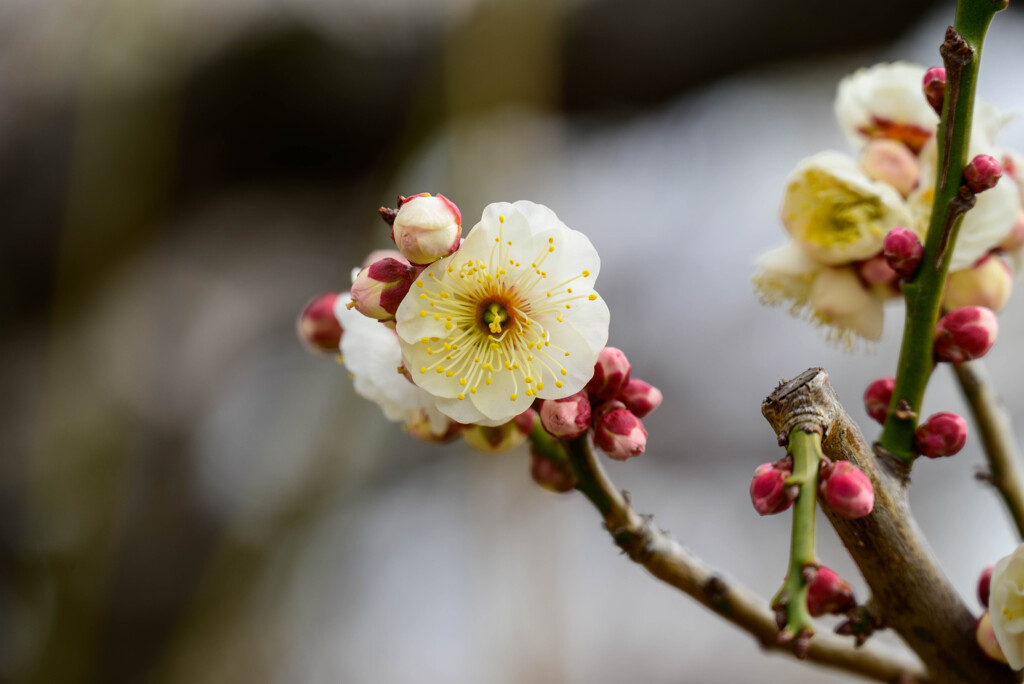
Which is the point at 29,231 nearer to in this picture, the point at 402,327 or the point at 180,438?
the point at 180,438

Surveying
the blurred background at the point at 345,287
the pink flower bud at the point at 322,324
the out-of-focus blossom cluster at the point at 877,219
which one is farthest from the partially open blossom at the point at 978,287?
the blurred background at the point at 345,287

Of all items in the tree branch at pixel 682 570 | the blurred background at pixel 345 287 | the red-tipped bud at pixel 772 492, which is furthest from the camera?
the blurred background at pixel 345 287

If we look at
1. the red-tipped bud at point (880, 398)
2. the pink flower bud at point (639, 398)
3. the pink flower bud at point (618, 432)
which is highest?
the red-tipped bud at point (880, 398)

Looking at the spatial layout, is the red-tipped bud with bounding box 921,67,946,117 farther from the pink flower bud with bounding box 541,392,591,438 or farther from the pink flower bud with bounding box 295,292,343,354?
the pink flower bud with bounding box 295,292,343,354

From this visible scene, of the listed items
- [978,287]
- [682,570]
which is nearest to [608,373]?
[682,570]

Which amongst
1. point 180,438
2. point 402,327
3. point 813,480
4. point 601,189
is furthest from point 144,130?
Answer: point 813,480

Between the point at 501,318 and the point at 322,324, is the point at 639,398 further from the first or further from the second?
the point at 322,324

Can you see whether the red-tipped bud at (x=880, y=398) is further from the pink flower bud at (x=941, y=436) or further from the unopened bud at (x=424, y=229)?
the unopened bud at (x=424, y=229)
